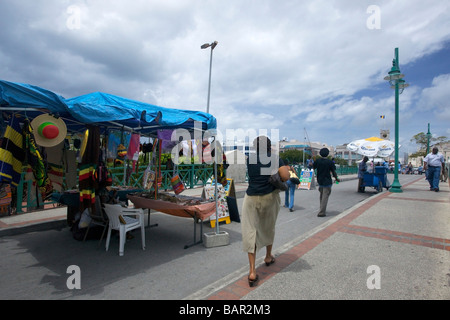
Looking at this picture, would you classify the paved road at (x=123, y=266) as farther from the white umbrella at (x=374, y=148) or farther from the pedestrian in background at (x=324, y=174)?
the white umbrella at (x=374, y=148)

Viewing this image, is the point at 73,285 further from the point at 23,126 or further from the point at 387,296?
the point at 387,296

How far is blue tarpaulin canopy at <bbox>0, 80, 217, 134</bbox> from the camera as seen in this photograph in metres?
3.34

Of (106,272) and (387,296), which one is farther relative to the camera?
(106,272)

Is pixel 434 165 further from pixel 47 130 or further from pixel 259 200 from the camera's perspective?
pixel 47 130

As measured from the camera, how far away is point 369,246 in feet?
14.1

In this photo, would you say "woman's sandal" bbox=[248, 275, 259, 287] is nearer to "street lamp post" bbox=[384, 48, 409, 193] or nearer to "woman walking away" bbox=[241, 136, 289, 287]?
"woman walking away" bbox=[241, 136, 289, 287]

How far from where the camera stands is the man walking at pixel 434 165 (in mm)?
11258

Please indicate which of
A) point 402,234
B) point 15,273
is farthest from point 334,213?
point 15,273

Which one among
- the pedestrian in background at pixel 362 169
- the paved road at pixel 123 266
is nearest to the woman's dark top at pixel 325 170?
the paved road at pixel 123 266

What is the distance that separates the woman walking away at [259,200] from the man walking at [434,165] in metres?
11.6

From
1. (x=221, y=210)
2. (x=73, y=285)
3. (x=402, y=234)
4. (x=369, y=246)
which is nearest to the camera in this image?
(x=73, y=285)

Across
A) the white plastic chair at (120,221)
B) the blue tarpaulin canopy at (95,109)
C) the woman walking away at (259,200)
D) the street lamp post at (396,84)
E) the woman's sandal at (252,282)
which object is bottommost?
the woman's sandal at (252,282)

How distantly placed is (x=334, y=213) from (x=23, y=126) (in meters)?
7.95

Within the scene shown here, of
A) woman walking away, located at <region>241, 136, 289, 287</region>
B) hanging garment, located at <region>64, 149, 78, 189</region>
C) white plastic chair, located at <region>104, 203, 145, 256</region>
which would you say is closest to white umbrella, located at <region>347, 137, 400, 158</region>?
woman walking away, located at <region>241, 136, 289, 287</region>
